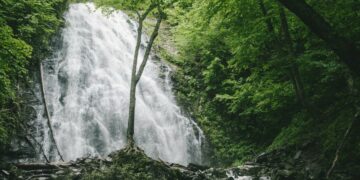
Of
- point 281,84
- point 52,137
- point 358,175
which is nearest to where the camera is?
point 358,175

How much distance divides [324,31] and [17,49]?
298 inches

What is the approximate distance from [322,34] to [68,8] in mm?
16525

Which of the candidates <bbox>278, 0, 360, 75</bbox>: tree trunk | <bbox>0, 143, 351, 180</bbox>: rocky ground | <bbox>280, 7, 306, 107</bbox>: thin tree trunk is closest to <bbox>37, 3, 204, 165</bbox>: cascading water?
<bbox>0, 143, 351, 180</bbox>: rocky ground

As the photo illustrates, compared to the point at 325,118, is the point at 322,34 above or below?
above

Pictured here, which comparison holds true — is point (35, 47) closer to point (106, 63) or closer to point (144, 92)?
point (106, 63)

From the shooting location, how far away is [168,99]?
16.6 m

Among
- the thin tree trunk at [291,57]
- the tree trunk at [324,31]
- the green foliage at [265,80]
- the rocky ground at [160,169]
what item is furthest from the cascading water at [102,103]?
the tree trunk at [324,31]

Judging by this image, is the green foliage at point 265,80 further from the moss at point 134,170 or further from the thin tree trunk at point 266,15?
the moss at point 134,170

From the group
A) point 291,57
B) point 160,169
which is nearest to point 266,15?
point 291,57

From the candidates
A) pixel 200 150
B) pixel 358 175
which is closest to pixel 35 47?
pixel 200 150

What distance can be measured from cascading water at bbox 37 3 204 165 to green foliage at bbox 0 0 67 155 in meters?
0.76

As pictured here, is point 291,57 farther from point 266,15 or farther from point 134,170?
point 134,170

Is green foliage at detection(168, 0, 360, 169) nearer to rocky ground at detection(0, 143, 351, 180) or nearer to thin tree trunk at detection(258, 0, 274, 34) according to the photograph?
thin tree trunk at detection(258, 0, 274, 34)

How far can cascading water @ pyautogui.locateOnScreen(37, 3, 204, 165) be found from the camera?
501 inches
